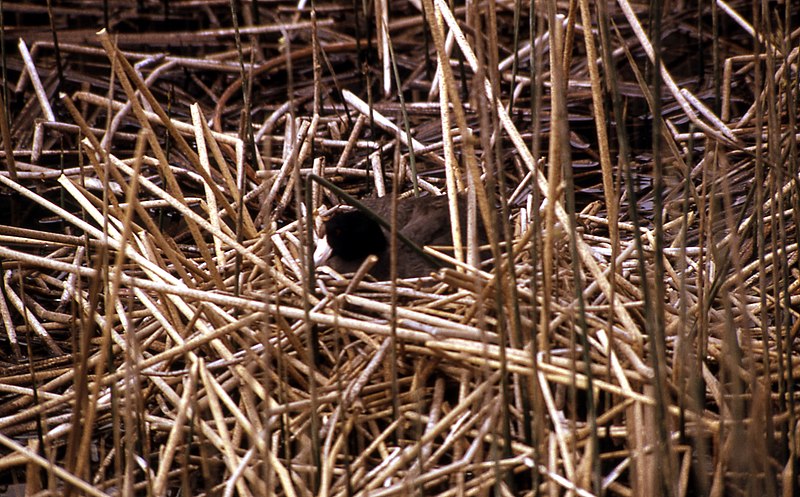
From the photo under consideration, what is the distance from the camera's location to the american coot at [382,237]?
321 centimetres

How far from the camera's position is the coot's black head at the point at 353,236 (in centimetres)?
328

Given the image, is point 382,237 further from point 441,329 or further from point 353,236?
point 441,329

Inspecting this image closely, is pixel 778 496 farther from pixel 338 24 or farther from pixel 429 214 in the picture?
pixel 338 24

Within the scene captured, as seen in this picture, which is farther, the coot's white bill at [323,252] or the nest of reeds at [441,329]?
the coot's white bill at [323,252]

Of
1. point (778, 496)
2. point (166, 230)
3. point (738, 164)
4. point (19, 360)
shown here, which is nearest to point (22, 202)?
point (166, 230)

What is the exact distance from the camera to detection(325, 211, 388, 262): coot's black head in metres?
3.28

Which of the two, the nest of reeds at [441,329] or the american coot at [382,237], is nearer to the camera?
the nest of reeds at [441,329]

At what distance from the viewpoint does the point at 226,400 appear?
2.66 m

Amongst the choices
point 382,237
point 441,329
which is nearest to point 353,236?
point 382,237

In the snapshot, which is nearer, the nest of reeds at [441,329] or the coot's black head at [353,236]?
the nest of reeds at [441,329]

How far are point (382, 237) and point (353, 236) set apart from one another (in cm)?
10

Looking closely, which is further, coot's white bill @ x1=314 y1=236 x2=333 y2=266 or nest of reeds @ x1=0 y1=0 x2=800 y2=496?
coot's white bill @ x1=314 y1=236 x2=333 y2=266

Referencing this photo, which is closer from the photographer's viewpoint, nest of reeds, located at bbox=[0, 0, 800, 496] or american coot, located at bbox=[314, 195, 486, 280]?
nest of reeds, located at bbox=[0, 0, 800, 496]

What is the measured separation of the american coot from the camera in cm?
321
